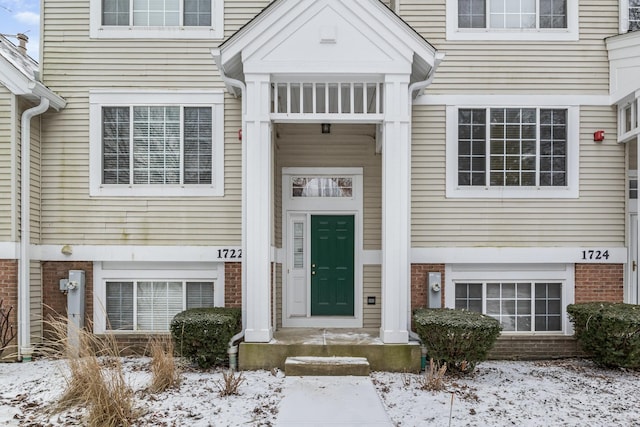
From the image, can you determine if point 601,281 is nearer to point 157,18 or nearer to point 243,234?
point 243,234

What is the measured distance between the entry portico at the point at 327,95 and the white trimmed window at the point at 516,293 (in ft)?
5.85

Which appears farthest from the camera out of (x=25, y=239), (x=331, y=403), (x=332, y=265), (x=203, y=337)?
(x=332, y=265)

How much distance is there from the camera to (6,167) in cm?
776

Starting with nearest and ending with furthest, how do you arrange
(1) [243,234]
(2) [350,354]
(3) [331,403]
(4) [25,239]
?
(3) [331,403]
(2) [350,354]
(1) [243,234]
(4) [25,239]

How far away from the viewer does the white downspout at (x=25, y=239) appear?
780 centimetres

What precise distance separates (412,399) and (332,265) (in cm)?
338

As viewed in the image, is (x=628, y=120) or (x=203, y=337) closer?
(x=203, y=337)

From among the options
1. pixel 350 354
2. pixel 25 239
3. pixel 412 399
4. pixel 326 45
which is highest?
pixel 326 45

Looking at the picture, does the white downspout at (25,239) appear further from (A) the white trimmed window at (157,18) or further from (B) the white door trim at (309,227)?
(B) the white door trim at (309,227)

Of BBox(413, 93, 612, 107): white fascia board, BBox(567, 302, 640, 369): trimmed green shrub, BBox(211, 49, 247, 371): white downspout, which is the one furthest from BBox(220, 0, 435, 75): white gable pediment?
BBox(567, 302, 640, 369): trimmed green shrub

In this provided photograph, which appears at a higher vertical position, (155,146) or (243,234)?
(155,146)

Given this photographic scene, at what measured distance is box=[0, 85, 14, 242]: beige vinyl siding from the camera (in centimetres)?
774

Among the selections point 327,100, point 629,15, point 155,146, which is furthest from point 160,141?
point 629,15

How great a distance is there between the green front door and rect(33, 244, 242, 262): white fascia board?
1.40 meters
